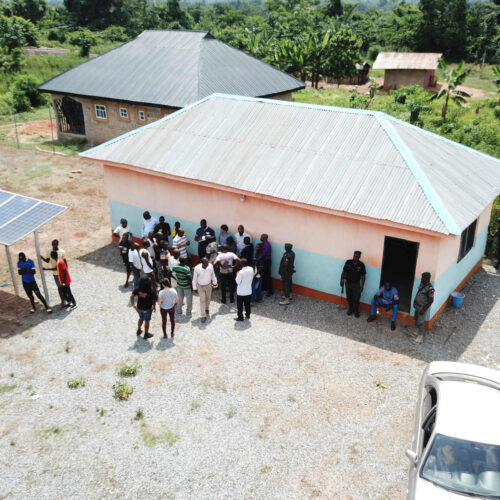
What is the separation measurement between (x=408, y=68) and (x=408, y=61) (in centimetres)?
100

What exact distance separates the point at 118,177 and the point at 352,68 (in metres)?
34.2

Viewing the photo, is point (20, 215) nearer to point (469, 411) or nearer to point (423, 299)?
point (423, 299)

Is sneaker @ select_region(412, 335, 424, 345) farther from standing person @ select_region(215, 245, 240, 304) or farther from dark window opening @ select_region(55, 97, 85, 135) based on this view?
dark window opening @ select_region(55, 97, 85, 135)

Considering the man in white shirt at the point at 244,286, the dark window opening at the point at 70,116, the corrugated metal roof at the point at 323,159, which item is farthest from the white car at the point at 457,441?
the dark window opening at the point at 70,116

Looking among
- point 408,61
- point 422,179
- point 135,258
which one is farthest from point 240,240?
point 408,61

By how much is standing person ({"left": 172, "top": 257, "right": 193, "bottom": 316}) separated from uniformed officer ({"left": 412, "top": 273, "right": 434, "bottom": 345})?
16.7 ft

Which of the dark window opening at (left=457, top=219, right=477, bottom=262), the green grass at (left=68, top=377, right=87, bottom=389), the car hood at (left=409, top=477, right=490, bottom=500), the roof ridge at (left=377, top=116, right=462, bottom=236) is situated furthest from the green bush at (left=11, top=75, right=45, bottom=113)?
the car hood at (left=409, top=477, right=490, bottom=500)

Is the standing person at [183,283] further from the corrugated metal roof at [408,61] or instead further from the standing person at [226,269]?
the corrugated metal roof at [408,61]

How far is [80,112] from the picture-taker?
2925 centimetres

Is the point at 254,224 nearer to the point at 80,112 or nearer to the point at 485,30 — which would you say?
the point at 80,112

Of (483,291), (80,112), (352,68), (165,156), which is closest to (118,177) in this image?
(165,156)

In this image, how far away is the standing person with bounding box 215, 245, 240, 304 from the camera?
1245 cm

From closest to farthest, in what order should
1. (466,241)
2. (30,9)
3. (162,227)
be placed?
(466,241)
(162,227)
(30,9)

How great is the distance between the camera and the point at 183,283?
12.2 metres
